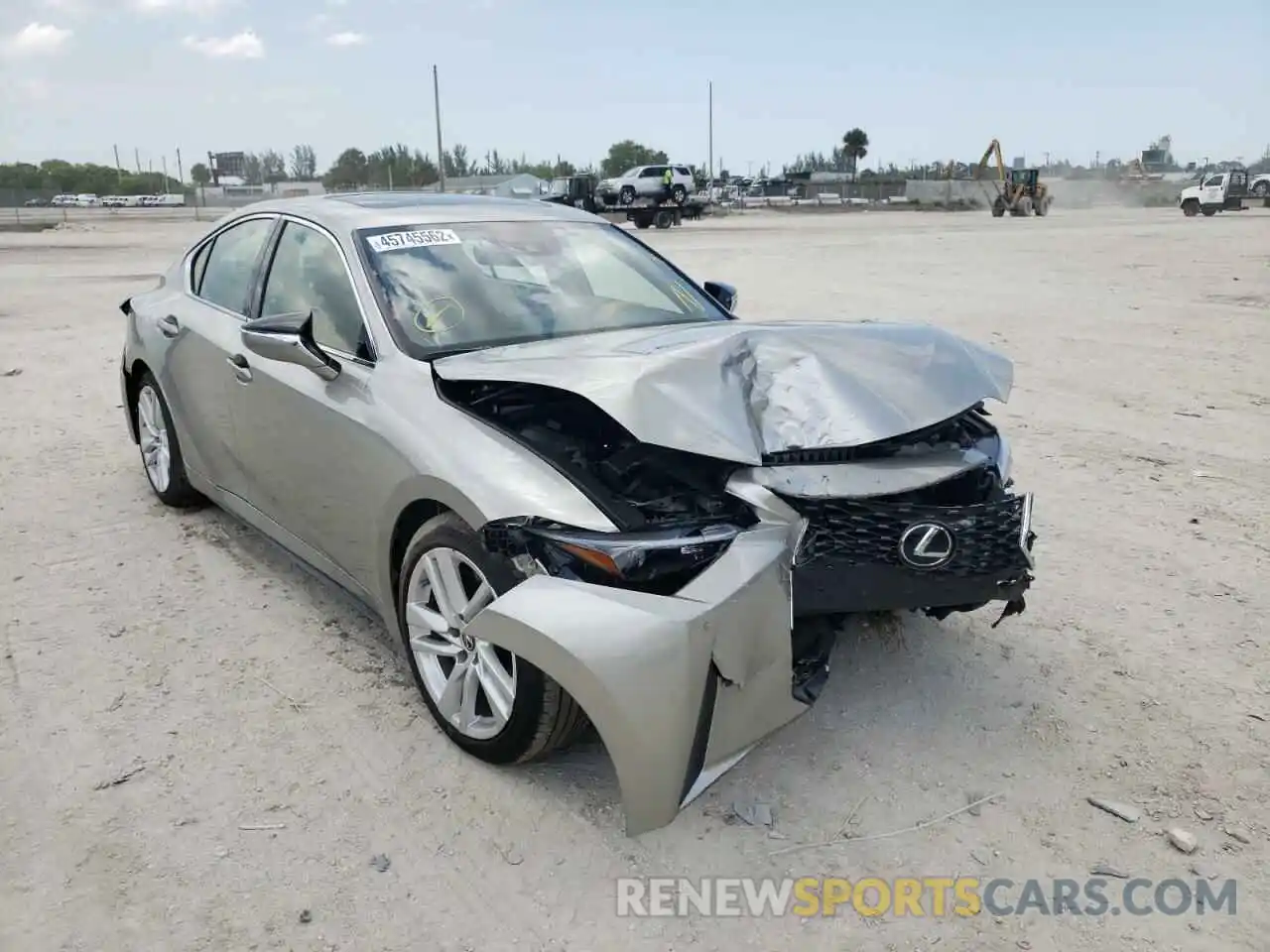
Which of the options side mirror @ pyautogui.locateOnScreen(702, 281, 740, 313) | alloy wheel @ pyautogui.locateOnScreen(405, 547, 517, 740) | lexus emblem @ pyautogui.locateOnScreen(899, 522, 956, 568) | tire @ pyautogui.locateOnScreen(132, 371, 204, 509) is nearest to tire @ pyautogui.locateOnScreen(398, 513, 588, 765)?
alloy wheel @ pyautogui.locateOnScreen(405, 547, 517, 740)

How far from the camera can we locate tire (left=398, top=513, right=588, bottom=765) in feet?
9.04

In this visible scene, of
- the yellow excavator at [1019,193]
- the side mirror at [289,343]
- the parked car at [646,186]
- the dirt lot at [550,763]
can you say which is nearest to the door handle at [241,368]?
the side mirror at [289,343]

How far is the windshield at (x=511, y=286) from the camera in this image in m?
3.56

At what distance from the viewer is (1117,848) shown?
104 inches

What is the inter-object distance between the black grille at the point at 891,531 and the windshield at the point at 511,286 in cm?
141

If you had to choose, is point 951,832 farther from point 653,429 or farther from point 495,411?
point 495,411

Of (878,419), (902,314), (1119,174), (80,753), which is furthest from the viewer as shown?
(1119,174)

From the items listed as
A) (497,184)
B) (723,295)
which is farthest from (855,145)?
(723,295)

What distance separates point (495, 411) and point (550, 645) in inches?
37.9

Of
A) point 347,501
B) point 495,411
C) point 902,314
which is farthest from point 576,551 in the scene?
point 902,314

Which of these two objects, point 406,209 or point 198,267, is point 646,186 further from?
point 406,209

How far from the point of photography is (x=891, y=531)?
2738mm

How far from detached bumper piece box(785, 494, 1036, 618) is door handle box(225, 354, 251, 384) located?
242 centimetres

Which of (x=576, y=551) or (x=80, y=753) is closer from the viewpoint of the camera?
(x=576, y=551)
